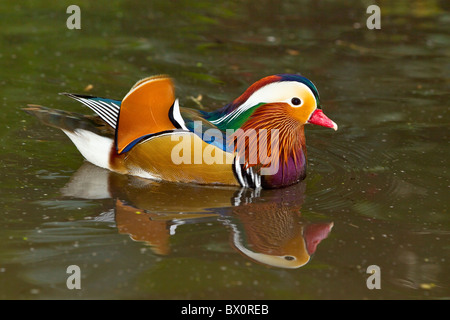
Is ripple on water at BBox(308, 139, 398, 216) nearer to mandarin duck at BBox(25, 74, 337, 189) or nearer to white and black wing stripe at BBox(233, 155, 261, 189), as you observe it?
mandarin duck at BBox(25, 74, 337, 189)

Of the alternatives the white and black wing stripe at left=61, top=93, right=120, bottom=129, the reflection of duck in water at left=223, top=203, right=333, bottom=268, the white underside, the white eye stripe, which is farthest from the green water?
the white eye stripe

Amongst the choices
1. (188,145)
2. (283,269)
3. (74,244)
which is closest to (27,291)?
(74,244)

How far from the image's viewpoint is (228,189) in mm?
6105

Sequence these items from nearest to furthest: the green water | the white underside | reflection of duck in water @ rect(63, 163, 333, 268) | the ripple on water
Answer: the green water, reflection of duck in water @ rect(63, 163, 333, 268), the ripple on water, the white underside

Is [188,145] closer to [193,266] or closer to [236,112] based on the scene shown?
[236,112]

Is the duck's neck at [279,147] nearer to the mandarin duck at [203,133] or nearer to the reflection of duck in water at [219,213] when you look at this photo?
the mandarin duck at [203,133]

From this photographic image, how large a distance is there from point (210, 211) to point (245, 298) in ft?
4.00

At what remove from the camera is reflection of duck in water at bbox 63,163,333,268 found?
5.18 m

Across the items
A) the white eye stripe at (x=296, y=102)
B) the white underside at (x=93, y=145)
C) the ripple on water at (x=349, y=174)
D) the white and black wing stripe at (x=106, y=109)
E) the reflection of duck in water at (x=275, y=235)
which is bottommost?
the reflection of duck in water at (x=275, y=235)

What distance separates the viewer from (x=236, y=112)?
243 inches

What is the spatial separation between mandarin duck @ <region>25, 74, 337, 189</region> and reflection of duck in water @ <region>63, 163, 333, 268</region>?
0.13 m

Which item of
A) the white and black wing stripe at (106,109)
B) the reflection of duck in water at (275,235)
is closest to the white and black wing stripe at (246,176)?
the reflection of duck in water at (275,235)

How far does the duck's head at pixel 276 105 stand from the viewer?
19.9 feet

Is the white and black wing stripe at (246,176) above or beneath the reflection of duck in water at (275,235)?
above
